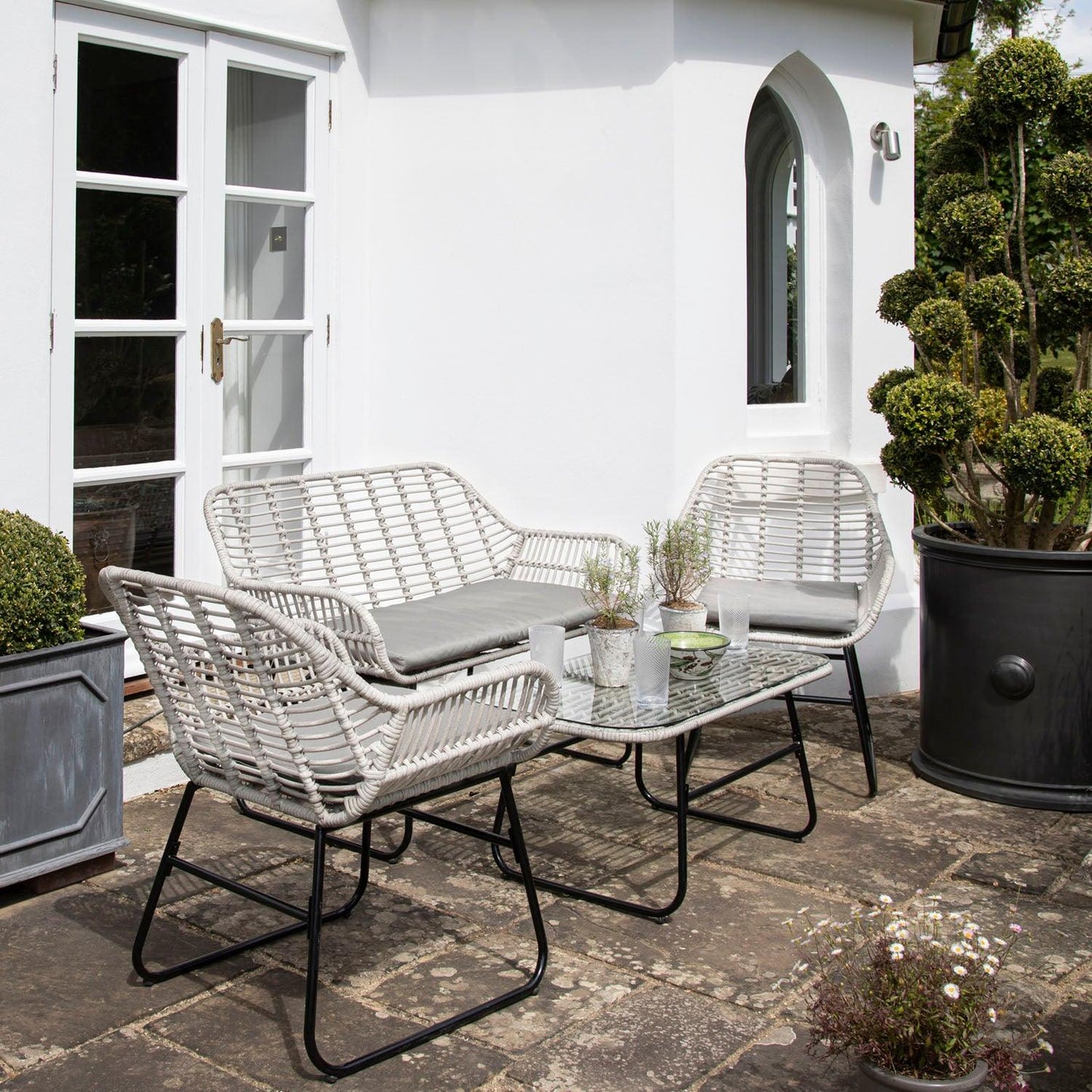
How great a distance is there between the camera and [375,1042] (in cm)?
305

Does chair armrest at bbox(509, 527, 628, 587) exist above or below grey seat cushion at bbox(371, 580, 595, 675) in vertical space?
above

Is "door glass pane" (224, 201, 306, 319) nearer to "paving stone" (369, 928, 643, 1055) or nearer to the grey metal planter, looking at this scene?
the grey metal planter

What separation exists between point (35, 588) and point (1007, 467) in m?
2.99

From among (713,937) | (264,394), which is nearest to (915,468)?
(713,937)

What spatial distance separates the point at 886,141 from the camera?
5957mm

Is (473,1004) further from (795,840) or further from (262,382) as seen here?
(262,382)

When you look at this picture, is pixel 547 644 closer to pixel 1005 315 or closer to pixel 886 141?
pixel 1005 315

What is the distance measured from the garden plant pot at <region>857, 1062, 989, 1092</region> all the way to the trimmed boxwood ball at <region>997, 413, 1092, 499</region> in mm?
2346

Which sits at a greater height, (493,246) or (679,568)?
(493,246)

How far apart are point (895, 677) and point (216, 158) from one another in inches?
138

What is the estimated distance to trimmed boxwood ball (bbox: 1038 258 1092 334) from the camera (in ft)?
15.1

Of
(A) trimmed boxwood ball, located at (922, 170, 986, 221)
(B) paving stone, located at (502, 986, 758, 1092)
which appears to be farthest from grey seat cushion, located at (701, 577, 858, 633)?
(B) paving stone, located at (502, 986, 758, 1092)

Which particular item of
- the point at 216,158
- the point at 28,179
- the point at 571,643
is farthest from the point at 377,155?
the point at 571,643

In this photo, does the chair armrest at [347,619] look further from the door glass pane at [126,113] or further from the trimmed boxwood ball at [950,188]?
the trimmed boxwood ball at [950,188]
